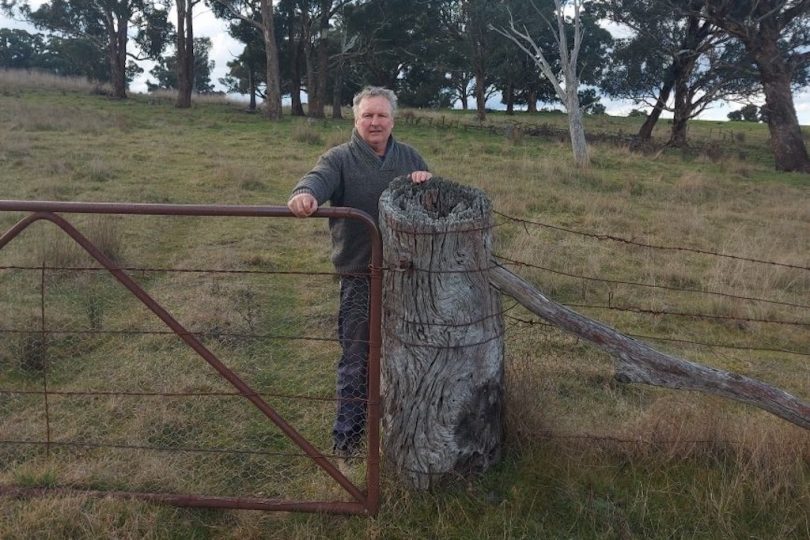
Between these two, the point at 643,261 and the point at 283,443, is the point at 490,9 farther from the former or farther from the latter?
the point at 283,443

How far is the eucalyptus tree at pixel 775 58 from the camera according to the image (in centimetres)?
1939

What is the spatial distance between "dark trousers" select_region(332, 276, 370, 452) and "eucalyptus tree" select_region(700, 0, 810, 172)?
2011 centimetres

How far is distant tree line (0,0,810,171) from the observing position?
1995 cm

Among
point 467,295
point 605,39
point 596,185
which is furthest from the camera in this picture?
point 605,39

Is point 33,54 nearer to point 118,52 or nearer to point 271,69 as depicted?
point 118,52

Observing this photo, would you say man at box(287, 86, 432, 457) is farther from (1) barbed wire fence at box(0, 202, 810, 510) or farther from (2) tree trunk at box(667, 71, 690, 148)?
(2) tree trunk at box(667, 71, 690, 148)

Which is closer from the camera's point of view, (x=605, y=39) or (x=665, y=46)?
(x=665, y=46)

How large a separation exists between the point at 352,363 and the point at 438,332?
2.65ft

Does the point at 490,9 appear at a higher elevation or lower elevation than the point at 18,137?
higher

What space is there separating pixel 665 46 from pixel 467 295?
2519cm

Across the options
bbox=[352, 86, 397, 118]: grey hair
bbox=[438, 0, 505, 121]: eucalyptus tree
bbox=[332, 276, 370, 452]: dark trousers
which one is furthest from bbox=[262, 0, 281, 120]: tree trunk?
bbox=[332, 276, 370, 452]: dark trousers

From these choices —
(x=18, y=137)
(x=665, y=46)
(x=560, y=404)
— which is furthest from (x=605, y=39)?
(x=560, y=404)

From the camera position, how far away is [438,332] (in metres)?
2.68

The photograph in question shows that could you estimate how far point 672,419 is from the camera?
129 inches
